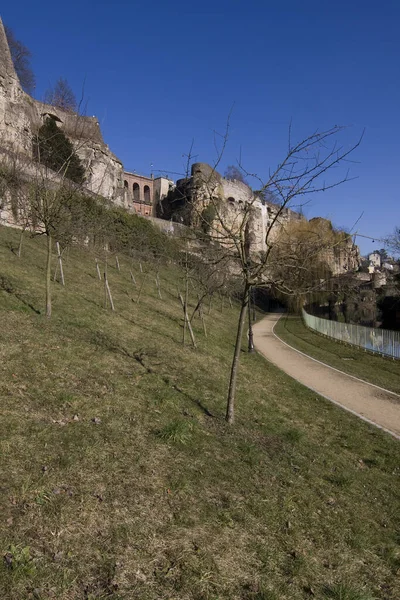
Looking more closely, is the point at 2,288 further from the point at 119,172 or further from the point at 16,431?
the point at 119,172

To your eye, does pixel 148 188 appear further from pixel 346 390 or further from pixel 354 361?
pixel 346 390

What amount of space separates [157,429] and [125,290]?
1662cm

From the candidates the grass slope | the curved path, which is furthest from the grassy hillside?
the grass slope

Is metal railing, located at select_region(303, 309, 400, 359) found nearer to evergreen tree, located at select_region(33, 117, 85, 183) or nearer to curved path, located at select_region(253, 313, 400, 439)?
curved path, located at select_region(253, 313, 400, 439)

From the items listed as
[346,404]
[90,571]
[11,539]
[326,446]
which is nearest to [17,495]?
[11,539]

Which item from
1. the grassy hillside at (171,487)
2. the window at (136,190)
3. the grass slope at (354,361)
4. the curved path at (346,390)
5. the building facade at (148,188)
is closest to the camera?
the grassy hillside at (171,487)

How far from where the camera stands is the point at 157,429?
6.05 meters

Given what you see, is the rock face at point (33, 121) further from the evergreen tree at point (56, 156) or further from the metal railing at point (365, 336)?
the metal railing at point (365, 336)

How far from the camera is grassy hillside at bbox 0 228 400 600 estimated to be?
3.40m

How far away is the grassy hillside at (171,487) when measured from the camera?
11.2 feet

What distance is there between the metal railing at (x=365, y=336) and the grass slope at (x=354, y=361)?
522 mm

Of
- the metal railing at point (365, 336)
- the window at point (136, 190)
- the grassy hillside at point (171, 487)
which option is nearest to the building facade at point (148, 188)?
the window at point (136, 190)

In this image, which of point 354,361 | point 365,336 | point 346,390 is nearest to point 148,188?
point 365,336

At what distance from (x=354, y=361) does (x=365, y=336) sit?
5.58 metres
